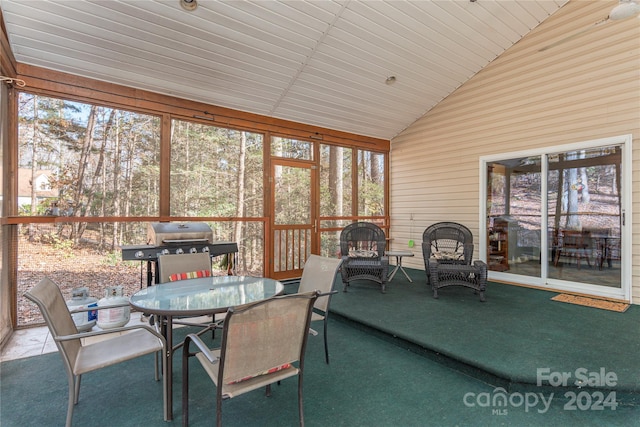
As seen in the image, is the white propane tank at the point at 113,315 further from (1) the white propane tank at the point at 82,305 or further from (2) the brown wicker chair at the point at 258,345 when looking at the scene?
(2) the brown wicker chair at the point at 258,345

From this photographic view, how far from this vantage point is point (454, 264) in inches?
172

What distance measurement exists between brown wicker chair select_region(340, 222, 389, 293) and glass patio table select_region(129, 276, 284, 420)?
1839 millimetres

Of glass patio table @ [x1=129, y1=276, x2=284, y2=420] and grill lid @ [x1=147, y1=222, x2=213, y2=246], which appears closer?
glass patio table @ [x1=129, y1=276, x2=284, y2=420]

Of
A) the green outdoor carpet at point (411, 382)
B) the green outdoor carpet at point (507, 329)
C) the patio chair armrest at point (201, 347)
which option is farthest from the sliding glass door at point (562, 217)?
the patio chair armrest at point (201, 347)

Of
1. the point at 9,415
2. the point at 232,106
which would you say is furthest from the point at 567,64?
the point at 9,415

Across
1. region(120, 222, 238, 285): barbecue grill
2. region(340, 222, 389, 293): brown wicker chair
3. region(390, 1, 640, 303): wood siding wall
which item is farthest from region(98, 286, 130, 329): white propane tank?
region(390, 1, 640, 303): wood siding wall

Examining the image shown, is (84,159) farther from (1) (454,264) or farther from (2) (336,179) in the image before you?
(1) (454,264)

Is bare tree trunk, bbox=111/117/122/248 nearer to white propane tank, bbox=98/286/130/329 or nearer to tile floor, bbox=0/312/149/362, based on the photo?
white propane tank, bbox=98/286/130/329

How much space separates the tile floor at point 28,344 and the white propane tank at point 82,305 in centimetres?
11

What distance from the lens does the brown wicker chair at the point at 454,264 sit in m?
4.09

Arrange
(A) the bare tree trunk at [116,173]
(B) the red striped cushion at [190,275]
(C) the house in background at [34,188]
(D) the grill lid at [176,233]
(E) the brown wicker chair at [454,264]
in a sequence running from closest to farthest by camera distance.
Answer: (B) the red striped cushion at [190,275], (C) the house in background at [34,188], (D) the grill lid at [176,233], (A) the bare tree trunk at [116,173], (E) the brown wicker chair at [454,264]

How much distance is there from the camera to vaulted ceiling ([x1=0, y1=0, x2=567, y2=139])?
10.2 feet

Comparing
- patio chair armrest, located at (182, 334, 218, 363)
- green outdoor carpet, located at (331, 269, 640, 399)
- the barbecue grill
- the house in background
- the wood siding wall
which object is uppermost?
the wood siding wall

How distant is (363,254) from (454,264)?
1.37 m
